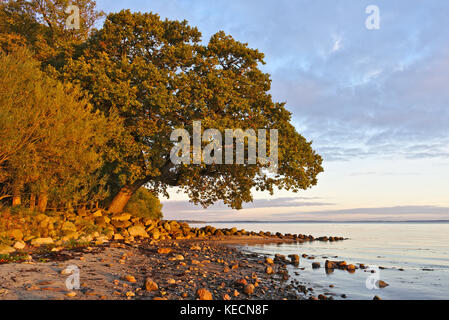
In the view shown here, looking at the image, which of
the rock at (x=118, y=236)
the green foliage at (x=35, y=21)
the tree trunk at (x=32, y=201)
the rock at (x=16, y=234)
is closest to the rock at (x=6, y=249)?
the rock at (x=16, y=234)

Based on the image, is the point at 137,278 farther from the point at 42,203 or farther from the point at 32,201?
the point at 42,203

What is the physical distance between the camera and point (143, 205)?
32.6 m

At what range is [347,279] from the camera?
42.4 feet

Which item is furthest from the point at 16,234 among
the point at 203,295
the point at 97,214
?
the point at 203,295

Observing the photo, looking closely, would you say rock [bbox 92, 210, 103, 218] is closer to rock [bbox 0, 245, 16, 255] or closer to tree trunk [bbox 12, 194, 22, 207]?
tree trunk [bbox 12, 194, 22, 207]

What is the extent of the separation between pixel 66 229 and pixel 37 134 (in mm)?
6820

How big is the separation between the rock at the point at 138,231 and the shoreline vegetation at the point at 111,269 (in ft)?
3.69

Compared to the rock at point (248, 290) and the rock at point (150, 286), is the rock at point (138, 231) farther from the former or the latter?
the rock at point (248, 290)

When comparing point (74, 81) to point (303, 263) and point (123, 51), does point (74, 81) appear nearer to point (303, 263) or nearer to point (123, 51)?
point (123, 51)

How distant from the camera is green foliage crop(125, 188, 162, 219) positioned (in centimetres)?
3090

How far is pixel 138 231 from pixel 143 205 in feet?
32.2

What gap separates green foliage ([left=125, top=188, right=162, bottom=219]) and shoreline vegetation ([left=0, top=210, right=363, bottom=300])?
9410 millimetres
